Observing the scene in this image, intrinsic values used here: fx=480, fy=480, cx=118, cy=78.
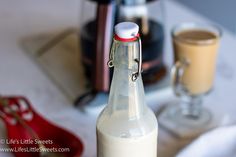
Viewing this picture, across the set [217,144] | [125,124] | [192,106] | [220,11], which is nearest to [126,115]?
[125,124]

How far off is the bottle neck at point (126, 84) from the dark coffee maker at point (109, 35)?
0.98 ft

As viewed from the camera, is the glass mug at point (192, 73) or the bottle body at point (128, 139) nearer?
the bottle body at point (128, 139)

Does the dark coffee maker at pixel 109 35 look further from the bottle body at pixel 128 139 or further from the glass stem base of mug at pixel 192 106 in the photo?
the bottle body at pixel 128 139

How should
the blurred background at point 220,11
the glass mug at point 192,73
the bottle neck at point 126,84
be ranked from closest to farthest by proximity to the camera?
the bottle neck at point 126,84
the glass mug at point 192,73
the blurred background at point 220,11

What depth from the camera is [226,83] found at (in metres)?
0.92

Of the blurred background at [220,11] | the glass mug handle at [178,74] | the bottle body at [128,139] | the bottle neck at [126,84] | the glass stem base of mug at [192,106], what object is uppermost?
the bottle neck at [126,84]

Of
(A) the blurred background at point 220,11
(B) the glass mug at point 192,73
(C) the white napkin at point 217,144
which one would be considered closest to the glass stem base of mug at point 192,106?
(B) the glass mug at point 192,73

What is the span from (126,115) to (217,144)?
215 mm

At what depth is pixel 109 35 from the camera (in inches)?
32.8

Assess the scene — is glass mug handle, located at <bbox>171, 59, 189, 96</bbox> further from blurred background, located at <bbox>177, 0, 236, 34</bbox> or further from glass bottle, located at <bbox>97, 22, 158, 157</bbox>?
blurred background, located at <bbox>177, 0, 236, 34</bbox>

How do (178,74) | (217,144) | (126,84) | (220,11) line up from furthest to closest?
(220,11) < (178,74) < (217,144) < (126,84)

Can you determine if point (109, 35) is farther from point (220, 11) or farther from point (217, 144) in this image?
point (220, 11)

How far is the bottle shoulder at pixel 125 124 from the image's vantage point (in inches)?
21.2

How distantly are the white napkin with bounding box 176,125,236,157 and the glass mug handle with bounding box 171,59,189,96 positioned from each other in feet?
0.43
